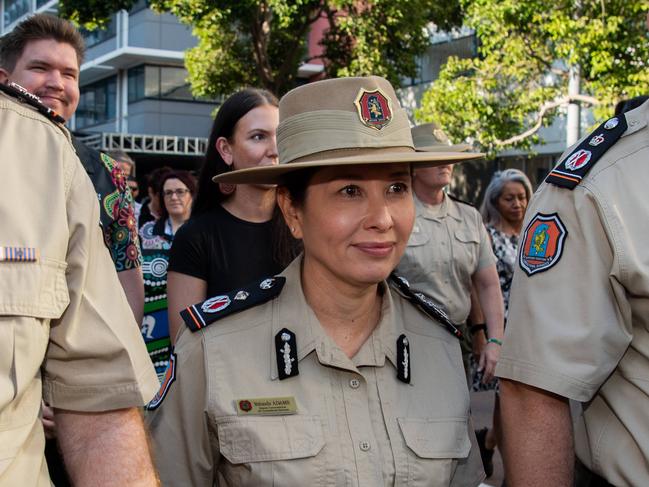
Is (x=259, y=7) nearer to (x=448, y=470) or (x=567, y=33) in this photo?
(x=567, y=33)

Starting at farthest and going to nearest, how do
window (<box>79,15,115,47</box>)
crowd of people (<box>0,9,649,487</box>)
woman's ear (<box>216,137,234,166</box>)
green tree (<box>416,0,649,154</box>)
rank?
window (<box>79,15,115,47</box>) < green tree (<box>416,0,649,154</box>) < woman's ear (<box>216,137,234,166</box>) < crowd of people (<box>0,9,649,487</box>)

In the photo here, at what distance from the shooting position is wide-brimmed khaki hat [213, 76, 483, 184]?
2102mm

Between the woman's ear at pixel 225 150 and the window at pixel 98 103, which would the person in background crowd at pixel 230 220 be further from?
the window at pixel 98 103

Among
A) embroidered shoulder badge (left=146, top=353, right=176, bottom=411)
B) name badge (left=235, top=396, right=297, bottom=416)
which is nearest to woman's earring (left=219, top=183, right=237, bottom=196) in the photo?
embroidered shoulder badge (left=146, top=353, right=176, bottom=411)

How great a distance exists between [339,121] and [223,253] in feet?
4.15

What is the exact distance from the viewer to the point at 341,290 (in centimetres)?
219

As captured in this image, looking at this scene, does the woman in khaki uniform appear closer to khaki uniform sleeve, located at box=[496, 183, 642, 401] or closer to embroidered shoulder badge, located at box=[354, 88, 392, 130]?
embroidered shoulder badge, located at box=[354, 88, 392, 130]

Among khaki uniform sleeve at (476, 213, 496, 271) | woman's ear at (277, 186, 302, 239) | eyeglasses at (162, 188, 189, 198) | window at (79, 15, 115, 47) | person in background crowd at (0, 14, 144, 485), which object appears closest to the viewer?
woman's ear at (277, 186, 302, 239)

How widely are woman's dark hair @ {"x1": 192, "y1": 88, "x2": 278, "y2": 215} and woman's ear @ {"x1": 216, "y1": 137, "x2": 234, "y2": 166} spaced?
0.06 ft

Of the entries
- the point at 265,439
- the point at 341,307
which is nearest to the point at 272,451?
the point at 265,439

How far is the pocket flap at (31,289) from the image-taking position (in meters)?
1.53

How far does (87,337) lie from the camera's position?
1633 mm

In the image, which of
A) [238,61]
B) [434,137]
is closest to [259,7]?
[238,61]

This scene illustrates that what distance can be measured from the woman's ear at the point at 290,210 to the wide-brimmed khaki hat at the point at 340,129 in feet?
0.21
